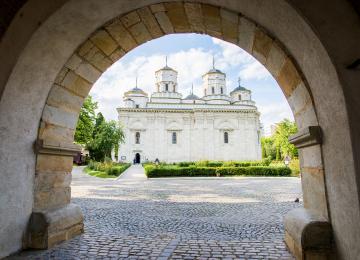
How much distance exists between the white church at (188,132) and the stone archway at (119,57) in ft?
133

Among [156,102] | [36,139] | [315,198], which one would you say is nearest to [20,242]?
[36,139]

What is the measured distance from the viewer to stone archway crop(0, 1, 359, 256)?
8.17 feet

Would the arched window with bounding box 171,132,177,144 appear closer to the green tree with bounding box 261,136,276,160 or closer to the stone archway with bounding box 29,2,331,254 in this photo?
the green tree with bounding box 261,136,276,160

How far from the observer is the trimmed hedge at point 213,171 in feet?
76.7

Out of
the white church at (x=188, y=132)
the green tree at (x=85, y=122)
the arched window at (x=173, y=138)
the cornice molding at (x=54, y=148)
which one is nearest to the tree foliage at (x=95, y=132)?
the green tree at (x=85, y=122)

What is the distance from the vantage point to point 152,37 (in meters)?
4.07

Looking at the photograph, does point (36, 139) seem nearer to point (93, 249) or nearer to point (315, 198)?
point (93, 249)

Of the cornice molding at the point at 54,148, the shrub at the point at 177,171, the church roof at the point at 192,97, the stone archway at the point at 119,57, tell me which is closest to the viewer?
the stone archway at the point at 119,57

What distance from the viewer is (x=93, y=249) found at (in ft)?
11.4

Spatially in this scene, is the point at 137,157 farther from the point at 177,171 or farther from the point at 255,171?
the point at 255,171

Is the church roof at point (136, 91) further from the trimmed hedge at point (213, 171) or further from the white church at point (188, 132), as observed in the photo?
the trimmed hedge at point (213, 171)

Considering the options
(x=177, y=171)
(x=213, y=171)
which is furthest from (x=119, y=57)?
(x=213, y=171)

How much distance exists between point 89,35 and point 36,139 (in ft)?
5.17

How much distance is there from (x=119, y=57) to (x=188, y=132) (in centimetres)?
4129
